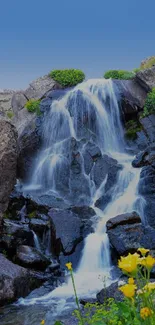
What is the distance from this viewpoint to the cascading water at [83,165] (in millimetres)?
10398

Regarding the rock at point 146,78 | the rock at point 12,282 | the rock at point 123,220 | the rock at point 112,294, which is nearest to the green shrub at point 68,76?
the rock at point 146,78

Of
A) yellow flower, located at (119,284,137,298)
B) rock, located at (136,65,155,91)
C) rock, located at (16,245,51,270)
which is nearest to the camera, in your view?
yellow flower, located at (119,284,137,298)

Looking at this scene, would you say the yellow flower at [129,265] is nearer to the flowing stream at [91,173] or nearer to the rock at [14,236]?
the flowing stream at [91,173]

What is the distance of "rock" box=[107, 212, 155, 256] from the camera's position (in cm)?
1039

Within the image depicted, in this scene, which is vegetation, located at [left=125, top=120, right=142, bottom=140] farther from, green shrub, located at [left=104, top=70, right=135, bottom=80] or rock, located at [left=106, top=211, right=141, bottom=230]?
rock, located at [left=106, top=211, right=141, bottom=230]

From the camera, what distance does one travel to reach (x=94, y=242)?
1103 centimetres

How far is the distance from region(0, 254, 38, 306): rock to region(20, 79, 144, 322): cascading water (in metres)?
0.28

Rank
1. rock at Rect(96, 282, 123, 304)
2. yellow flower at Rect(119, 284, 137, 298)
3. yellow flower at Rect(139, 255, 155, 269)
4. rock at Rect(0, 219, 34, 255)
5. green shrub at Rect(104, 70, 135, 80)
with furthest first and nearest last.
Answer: green shrub at Rect(104, 70, 135, 80) < rock at Rect(0, 219, 34, 255) < rock at Rect(96, 282, 123, 304) < yellow flower at Rect(139, 255, 155, 269) < yellow flower at Rect(119, 284, 137, 298)

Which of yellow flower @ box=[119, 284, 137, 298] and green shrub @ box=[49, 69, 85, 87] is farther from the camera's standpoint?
green shrub @ box=[49, 69, 85, 87]

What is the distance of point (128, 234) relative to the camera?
10633 mm

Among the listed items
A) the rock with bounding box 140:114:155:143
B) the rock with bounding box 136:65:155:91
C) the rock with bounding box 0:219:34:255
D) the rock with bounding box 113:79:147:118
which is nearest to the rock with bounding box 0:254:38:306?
the rock with bounding box 0:219:34:255

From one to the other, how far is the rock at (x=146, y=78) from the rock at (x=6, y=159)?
9.66m

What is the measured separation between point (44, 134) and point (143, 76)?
566cm

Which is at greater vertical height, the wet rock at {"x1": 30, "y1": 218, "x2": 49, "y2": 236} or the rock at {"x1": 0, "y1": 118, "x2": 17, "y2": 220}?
the rock at {"x1": 0, "y1": 118, "x2": 17, "y2": 220}
